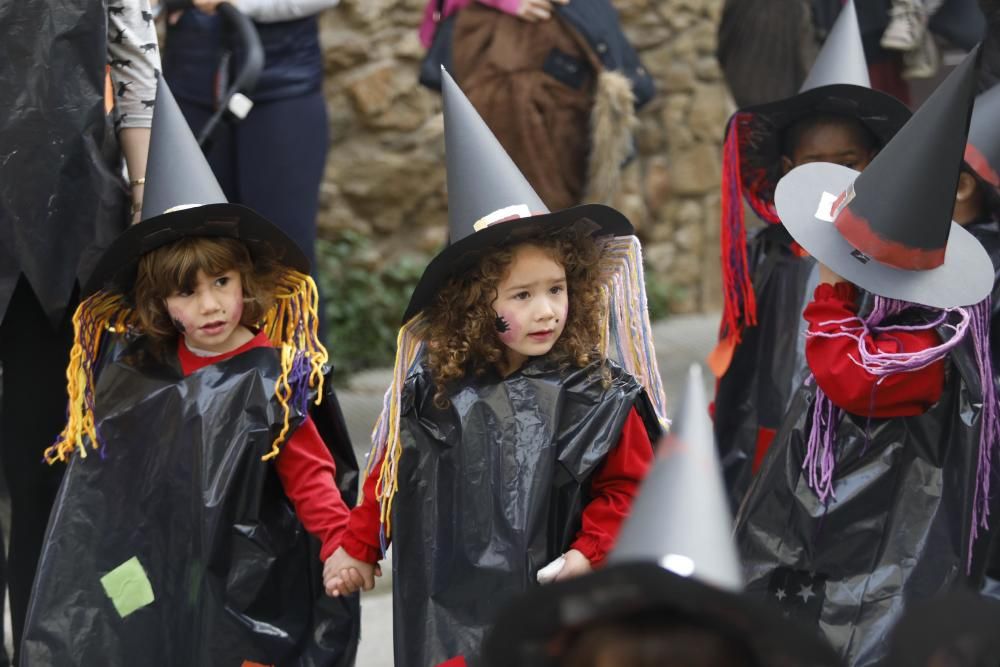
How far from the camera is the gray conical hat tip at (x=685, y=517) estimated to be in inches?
69.5

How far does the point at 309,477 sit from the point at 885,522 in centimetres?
127

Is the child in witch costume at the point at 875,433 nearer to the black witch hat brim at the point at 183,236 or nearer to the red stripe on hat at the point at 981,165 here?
the red stripe on hat at the point at 981,165

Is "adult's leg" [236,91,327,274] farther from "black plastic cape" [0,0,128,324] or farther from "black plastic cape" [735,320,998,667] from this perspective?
"black plastic cape" [735,320,998,667]

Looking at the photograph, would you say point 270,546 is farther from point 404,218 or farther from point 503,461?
point 404,218

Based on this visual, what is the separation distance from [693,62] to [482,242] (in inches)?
183

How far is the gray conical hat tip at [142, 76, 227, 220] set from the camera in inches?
130

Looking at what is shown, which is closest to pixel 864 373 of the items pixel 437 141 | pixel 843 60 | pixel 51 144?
pixel 843 60

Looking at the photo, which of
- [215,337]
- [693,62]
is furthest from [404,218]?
[215,337]

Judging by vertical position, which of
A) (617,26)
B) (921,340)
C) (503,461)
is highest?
(617,26)

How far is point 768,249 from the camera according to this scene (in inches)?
163

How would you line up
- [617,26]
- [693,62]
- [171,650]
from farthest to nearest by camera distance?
1. [693,62]
2. [617,26]
3. [171,650]

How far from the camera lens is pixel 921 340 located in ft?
10.1

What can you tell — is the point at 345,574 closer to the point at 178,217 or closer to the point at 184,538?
the point at 184,538

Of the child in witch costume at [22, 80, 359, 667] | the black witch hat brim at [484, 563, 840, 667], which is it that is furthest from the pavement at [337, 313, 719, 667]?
the black witch hat brim at [484, 563, 840, 667]
